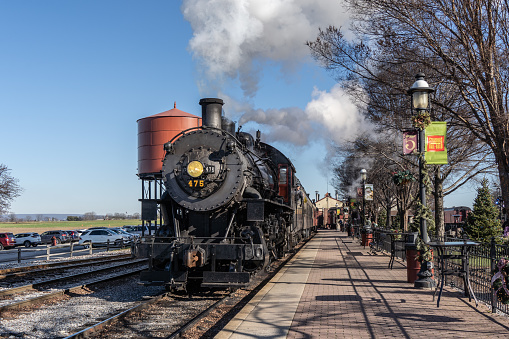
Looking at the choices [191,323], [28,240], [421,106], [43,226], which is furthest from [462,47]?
[43,226]

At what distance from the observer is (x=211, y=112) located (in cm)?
1205

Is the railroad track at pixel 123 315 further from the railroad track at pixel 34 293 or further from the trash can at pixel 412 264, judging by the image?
the trash can at pixel 412 264

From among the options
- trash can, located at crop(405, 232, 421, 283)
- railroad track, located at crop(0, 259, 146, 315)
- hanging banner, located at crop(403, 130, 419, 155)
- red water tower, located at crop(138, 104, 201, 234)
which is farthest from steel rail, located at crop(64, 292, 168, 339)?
red water tower, located at crop(138, 104, 201, 234)

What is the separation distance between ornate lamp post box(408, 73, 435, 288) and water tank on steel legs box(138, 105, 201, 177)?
15136mm

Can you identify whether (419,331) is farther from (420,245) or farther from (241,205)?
(241,205)

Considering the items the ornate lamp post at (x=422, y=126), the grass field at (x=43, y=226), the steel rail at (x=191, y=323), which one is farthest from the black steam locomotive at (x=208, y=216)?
the grass field at (x=43, y=226)

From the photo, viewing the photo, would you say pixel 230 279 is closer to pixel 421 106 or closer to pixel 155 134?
pixel 421 106

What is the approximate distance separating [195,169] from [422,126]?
5.55 metres

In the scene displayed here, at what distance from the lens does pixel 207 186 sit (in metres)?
11.0

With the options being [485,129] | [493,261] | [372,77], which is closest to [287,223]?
[372,77]

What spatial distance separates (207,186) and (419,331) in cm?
572

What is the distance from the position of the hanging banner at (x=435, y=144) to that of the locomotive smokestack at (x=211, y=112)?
205 inches

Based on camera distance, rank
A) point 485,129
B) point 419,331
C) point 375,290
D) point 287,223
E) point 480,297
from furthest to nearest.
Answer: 1. point 287,223
2. point 485,129
3. point 375,290
4. point 480,297
5. point 419,331

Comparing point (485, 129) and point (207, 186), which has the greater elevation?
point (485, 129)
